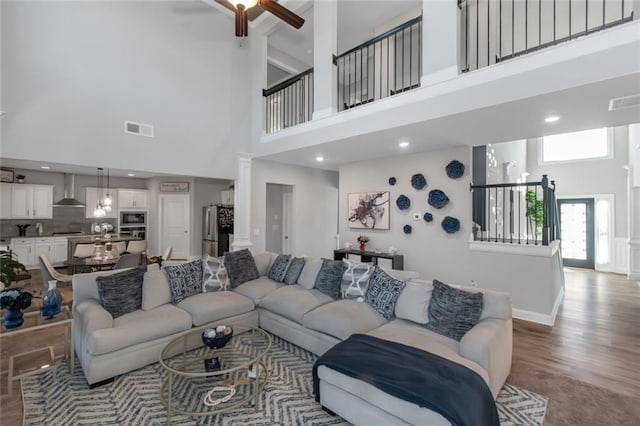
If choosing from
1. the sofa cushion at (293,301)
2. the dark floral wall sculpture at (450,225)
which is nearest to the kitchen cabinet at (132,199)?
the sofa cushion at (293,301)

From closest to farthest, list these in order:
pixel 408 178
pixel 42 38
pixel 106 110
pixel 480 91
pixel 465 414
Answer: pixel 465 414
pixel 480 91
pixel 42 38
pixel 106 110
pixel 408 178

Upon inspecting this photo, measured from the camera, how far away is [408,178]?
5.41m

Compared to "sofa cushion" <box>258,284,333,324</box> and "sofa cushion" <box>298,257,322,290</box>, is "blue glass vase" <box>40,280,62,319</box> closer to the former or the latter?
"sofa cushion" <box>258,284,333,324</box>

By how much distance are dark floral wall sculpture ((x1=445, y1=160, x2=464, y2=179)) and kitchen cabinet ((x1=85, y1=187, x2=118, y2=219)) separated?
339 inches

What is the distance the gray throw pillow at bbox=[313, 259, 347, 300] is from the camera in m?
3.64

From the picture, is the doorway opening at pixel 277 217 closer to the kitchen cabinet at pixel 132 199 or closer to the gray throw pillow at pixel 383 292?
the kitchen cabinet at pixel 132 199

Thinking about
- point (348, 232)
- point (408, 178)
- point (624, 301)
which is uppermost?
point (408, 178)

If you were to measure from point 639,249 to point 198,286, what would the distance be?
8764 millimetres

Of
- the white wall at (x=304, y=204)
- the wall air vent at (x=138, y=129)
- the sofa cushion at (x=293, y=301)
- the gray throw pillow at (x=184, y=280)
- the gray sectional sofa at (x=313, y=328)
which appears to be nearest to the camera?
the gray sectional sofa at (x=313, y=328)

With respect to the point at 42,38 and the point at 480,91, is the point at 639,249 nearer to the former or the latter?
the point at 480,91

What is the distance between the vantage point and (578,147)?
8469 millimetres

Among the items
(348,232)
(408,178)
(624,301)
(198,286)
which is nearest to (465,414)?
(198,286)

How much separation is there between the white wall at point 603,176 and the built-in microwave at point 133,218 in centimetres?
1231

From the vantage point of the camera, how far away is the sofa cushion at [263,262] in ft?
15.0
